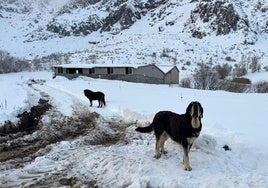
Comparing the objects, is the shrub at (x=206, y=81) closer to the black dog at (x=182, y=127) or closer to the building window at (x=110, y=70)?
the building window at (x=110, y=70)

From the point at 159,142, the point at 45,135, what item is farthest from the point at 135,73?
the point at 159,142

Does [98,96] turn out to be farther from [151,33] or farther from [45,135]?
[151,33]

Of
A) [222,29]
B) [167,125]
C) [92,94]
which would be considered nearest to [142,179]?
[167,125]

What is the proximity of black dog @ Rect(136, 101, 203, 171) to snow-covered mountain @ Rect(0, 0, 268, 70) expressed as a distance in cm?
6457

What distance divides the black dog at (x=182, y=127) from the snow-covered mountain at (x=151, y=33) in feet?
212

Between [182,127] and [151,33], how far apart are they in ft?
379

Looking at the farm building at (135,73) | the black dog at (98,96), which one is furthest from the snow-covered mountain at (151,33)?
the black dog at (98,96)

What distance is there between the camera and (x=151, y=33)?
398 ft

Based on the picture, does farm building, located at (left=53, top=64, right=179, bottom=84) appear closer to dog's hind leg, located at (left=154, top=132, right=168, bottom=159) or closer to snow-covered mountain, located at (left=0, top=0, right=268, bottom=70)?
snow-covered mountain, located at (left=0, top=0, right=268, bottom=70)

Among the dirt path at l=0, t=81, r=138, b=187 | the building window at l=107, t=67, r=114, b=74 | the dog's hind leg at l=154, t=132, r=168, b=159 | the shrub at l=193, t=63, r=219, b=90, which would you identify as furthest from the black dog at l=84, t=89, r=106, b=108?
the building window at l=107, t=67, r=114, b=74

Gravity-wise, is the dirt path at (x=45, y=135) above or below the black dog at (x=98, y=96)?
below

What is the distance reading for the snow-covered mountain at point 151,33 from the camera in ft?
286

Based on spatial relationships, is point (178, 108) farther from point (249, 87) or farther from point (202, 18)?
point (202, 18)

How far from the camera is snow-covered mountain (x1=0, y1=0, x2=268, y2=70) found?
8706 centimetres
